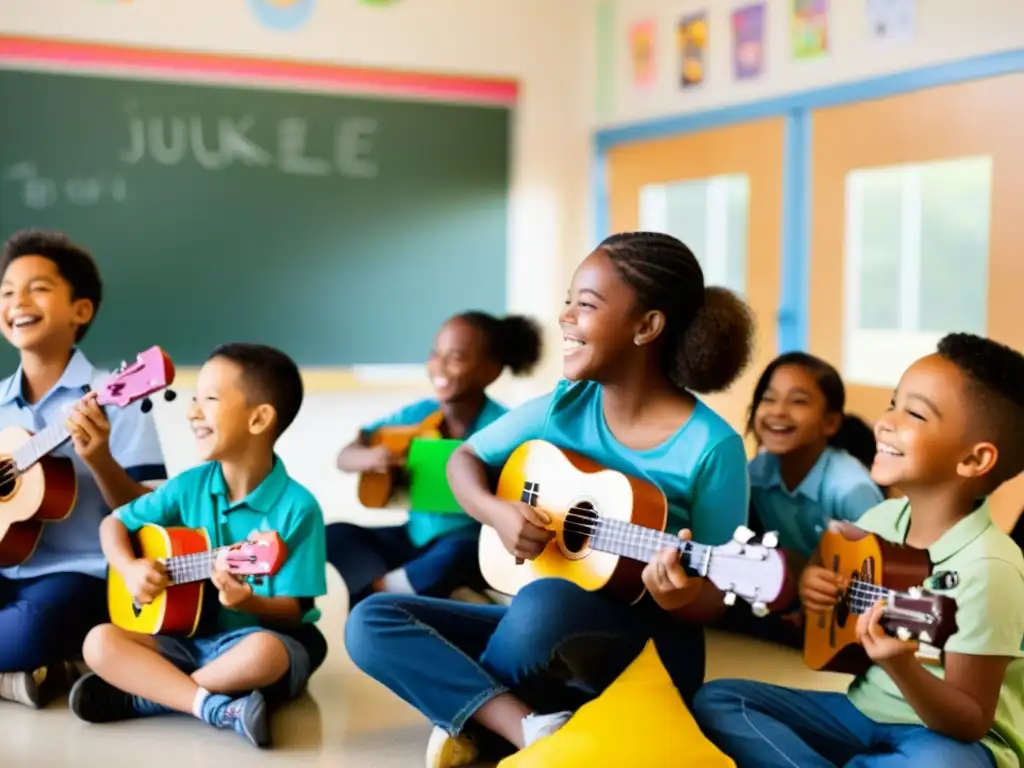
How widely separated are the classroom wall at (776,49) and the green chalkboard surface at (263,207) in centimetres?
48

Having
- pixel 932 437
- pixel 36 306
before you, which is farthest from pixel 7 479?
pixel 932 437

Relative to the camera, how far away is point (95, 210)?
418 cm

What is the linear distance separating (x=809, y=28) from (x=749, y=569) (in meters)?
2.66

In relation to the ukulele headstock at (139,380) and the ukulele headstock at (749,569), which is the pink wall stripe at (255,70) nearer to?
the ukulele headstock at (139,380)

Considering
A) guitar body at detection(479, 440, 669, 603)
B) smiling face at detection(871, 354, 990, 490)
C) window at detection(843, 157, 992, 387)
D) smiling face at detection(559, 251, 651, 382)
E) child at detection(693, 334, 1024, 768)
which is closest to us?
child at detection(693, 334, 1024, 768)

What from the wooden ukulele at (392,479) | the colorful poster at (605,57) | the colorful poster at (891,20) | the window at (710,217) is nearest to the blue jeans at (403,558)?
the wooden ukulele at (392,479)

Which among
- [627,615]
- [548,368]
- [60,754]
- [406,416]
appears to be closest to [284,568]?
[60,754]

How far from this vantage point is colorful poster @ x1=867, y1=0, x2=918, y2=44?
3441mm

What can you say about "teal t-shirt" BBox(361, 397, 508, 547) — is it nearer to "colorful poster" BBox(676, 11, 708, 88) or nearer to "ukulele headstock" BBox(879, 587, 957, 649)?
"ukulele headstock" BBox(879, 587, 957, 649)

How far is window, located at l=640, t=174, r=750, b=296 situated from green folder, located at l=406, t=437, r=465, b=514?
1741 mm

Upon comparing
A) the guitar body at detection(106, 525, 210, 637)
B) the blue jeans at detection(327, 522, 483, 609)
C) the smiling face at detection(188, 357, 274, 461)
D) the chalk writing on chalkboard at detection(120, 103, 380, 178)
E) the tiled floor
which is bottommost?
the tiled floor

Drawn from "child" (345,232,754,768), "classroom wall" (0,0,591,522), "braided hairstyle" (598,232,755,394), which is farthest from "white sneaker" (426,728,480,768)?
"classroom wall" (0,0,591,522)

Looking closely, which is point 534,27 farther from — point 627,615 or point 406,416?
point 627,615

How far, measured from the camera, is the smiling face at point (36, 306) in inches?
94.3
